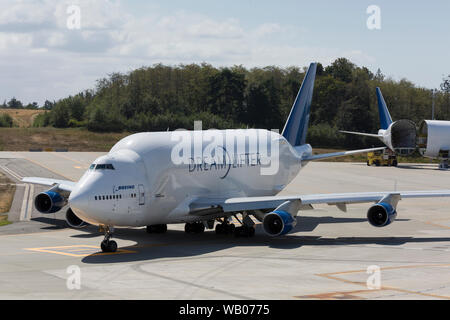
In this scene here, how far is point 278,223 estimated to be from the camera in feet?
118

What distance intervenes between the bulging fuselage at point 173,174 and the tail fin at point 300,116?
350 centimetres

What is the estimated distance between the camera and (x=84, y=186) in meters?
31.9

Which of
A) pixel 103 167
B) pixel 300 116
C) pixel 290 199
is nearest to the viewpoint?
pixel 103 167

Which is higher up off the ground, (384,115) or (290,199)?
(384,115)

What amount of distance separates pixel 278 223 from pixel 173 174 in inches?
→ 252

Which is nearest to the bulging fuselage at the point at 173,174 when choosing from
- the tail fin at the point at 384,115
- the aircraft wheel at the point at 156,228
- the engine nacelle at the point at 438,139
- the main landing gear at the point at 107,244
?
the main landing gear at the point at 107,244

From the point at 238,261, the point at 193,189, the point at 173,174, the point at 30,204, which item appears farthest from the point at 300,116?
the point at 30,204

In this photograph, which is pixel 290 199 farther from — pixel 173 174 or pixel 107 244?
pixel 107 244

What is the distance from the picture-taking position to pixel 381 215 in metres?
36.8

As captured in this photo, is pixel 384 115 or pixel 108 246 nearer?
pixel 108 246

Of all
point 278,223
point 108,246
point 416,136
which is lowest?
point 108,246

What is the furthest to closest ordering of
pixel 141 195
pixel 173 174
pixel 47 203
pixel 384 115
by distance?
pixel 384 115, pixel 47 203, pixel 173 174, pixel 141 195
